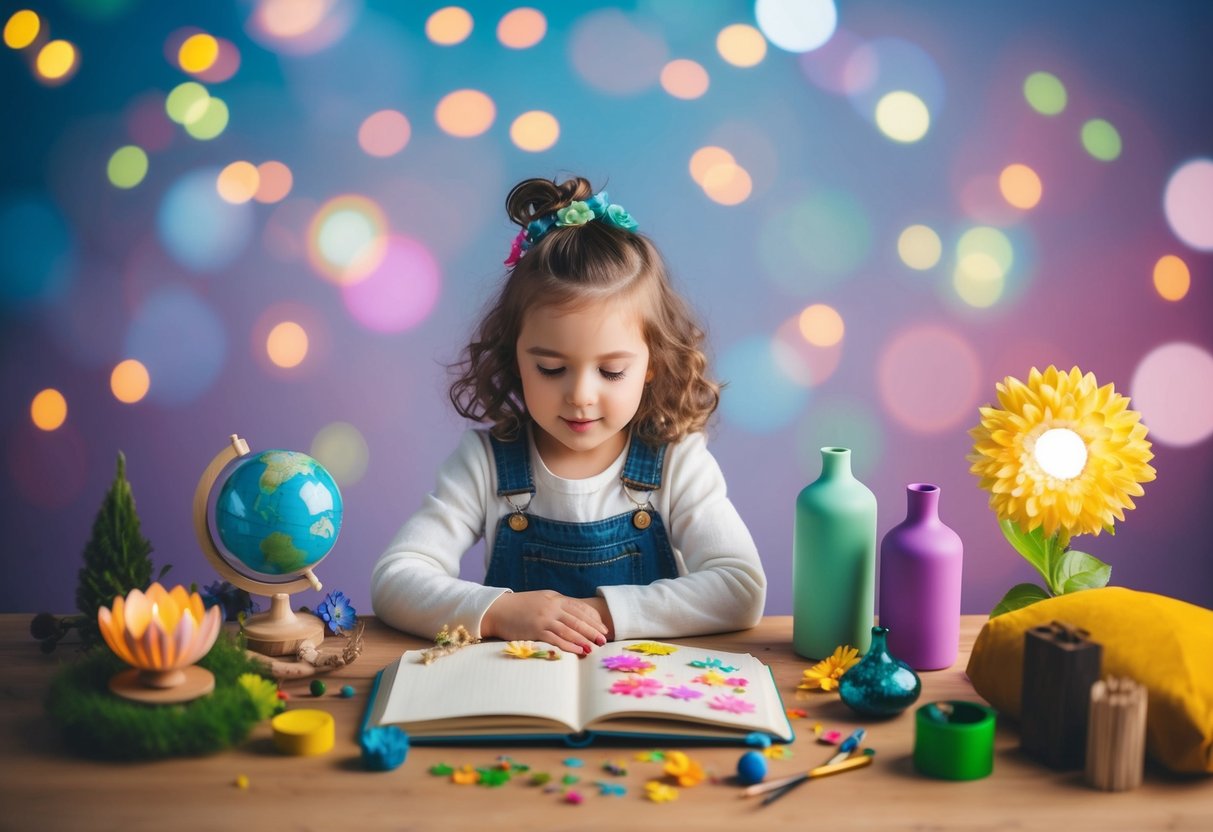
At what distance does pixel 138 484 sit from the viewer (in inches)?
105

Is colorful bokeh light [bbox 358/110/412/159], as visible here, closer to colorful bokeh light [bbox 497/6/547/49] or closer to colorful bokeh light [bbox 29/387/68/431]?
colorful bokeh light [bbox 497/6/547/49]

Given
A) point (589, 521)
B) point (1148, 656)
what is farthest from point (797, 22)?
point (1148, 656)

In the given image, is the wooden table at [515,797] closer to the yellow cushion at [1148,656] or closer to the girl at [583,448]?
the yellow cushion at [1148,656]

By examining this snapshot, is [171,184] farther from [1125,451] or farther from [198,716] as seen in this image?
[1125,451]

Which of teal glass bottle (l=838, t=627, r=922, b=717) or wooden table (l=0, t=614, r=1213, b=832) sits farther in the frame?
teal glass bottle (l=838, t=627, r=922, b=717)

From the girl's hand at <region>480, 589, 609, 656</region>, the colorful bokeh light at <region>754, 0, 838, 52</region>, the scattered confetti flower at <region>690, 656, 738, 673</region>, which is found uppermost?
the colorful bokeh light at <region>754, 0, 838, 52</region>

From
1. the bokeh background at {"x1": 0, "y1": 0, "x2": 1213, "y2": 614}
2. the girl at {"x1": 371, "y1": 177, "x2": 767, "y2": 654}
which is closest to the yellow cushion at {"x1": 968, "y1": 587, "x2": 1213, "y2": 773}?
the girl at {"x1": 371, "y1": 177, "x2": 767, "y2": 654}

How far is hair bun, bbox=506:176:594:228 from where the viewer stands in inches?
67.7

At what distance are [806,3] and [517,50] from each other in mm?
656

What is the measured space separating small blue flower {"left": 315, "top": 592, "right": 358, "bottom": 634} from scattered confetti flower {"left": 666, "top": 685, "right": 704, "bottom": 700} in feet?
1.41

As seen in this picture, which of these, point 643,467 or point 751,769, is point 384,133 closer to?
point 643,467

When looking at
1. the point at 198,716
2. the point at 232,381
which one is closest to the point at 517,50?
the point at 232,381

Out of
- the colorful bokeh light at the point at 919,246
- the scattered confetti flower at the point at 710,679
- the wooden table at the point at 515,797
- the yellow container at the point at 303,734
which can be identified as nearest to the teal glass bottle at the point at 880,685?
the wooden table at the point at 515,797

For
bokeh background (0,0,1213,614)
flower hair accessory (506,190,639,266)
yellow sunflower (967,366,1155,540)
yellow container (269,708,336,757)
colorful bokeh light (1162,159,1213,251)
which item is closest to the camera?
yellow container (269,708,336,757)
